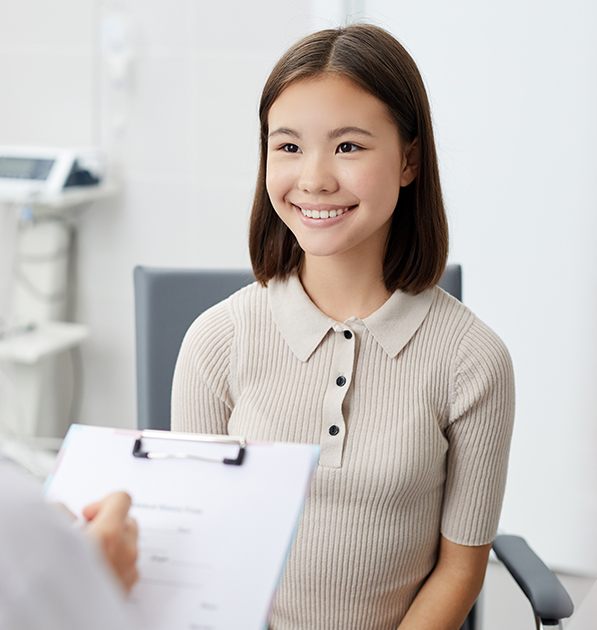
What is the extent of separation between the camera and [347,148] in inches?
42.3

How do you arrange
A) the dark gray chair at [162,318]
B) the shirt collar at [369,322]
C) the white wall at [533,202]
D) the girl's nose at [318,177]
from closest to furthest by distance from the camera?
the girl's nose at [318,177], the shirt collar at [369,322], the dark gray chair at [162,318], the white wall at [533,202]

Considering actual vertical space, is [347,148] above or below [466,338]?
above

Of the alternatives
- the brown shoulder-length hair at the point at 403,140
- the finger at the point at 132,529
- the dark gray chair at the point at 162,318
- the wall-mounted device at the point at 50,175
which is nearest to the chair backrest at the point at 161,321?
the dark gray chair at the point at 162,318

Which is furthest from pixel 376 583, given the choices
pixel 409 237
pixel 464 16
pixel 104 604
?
pixel 464 16

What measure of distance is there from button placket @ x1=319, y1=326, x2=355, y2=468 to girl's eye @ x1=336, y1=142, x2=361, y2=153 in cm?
21

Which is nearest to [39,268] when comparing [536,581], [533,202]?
[533,202]

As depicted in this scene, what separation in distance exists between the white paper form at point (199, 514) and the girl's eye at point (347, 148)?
14.9 inches

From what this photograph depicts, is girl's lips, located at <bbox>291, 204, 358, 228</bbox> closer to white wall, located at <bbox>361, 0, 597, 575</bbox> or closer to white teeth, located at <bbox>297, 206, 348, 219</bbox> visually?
white teeth, located at <bbox>297, 206, 348, 219</bbox>

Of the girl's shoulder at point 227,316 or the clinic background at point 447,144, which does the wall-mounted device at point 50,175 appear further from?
the girl's shoulder at point 227,316

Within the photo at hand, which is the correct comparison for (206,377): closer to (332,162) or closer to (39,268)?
(332,162)

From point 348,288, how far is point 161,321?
0.34 metres

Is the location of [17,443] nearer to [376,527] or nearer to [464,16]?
[464,16]

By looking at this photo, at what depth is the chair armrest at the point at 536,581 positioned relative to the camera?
3.85ft

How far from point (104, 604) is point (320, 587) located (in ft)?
2.12
